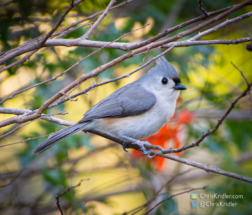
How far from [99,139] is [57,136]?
235 cm

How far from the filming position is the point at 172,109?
301cm

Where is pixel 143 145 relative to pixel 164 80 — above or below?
below

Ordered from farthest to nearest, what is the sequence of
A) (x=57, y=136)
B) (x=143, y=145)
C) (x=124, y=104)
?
1. (x=124, y=104)
2. (x=143, y=145)
3. (x=57, y=136)

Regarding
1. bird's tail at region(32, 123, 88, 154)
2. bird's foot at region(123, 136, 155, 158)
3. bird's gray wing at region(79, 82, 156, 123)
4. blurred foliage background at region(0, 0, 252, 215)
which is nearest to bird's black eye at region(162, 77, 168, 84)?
bird's gray wing at region(79, 82, 156, 123)

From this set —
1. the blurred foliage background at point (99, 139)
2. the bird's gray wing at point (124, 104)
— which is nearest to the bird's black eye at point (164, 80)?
the bird's gray wing at point (124, 104)

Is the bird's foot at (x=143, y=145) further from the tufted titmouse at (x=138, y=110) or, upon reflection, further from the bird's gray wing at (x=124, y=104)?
the bird's gray wing at (x=124, y=104)

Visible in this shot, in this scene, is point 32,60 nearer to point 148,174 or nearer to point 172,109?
point 172,109

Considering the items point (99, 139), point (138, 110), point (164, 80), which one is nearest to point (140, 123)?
point (138, 110)

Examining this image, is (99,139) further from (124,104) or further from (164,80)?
(164,80)

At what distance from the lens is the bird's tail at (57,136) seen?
7.70 feet

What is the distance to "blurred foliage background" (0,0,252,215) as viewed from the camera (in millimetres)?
3186

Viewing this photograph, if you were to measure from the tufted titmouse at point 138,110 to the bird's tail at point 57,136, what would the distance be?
0.04ft

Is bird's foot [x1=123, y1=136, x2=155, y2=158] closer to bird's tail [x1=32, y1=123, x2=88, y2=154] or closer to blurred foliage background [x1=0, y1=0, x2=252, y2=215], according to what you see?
bird's tail [x1=32, y1=123, x2=88, y2=154]

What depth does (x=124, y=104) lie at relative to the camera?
2.96m
